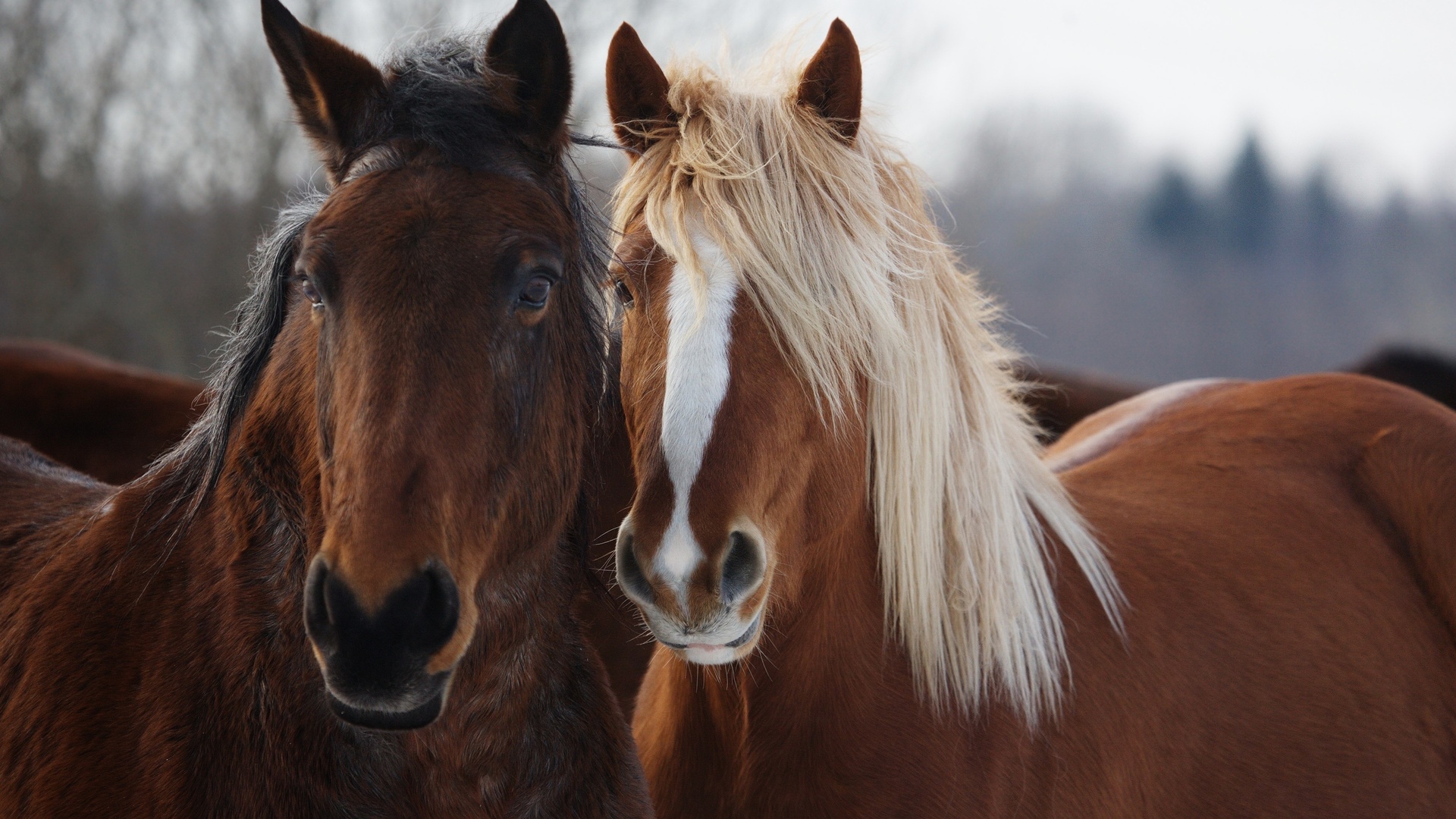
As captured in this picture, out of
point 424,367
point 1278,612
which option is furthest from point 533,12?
point 1278,612

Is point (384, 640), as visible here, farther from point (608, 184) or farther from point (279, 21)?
point (608, 184)

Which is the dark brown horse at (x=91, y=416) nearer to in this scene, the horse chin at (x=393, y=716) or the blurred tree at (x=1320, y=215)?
the horse chin at (x=393, y=716)

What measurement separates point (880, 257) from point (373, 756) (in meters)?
1.44

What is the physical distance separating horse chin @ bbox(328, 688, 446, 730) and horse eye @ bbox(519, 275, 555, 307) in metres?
0.69

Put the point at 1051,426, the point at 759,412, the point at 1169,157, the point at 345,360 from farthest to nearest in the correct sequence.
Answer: the point at 1169,157
the point at 1051,426
the point at 759,412
the point at 345,360

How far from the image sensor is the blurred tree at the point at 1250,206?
3709cm

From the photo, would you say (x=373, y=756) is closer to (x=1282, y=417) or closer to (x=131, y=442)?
(x=1282, y=417)

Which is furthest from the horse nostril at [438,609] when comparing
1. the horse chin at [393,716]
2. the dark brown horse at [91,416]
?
the dark brown horse at [91,416]

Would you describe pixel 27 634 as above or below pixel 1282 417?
below

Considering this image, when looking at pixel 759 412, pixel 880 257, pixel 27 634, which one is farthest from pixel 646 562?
pixel 27 634

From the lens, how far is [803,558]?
221cm

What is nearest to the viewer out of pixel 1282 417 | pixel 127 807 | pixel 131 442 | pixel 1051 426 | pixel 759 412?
pixel 127 807

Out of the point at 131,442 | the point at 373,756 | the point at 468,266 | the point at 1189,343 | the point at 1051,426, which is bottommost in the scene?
the point at 1189,343

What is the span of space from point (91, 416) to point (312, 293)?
3720 mm
